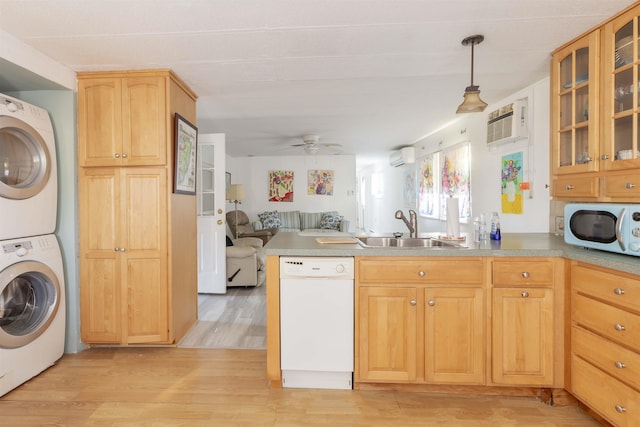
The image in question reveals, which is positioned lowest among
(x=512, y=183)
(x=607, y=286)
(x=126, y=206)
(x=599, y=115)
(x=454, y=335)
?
(x=454, y=335)

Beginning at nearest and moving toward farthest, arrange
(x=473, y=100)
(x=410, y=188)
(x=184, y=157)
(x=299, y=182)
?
(x=473, y=100), (x=184, y=157), (x=410, y=188), (x=299, y=182)

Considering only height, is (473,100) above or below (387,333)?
above

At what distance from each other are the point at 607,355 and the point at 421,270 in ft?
3.03

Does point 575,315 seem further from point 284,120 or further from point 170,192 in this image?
point 284,120

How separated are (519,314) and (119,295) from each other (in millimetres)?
2725

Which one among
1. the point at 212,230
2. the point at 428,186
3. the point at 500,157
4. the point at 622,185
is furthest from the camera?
the point at 428,186

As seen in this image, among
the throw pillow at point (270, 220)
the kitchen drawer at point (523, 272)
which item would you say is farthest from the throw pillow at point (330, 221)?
the kitchen drawer at point (523, 272)

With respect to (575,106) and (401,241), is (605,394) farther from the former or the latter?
(575,106)

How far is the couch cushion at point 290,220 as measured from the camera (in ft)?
25.0

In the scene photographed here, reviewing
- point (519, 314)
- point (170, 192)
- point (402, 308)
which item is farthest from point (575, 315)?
point (170, 192)

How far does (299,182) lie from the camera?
26.5ft

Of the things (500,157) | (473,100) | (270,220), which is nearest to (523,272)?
(473,100)

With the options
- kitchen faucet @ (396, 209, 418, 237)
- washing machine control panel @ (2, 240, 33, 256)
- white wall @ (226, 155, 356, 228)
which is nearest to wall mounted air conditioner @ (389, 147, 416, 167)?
white wall @ (226, 155, 356, 228)

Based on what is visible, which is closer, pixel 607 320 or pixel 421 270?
pixel 607 320
